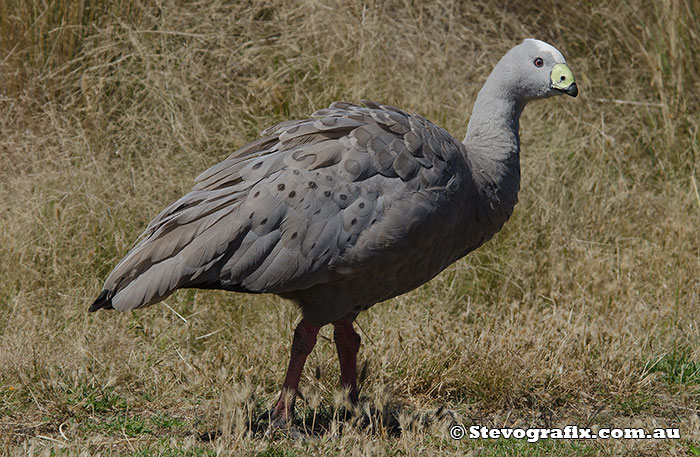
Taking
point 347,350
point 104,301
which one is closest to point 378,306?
point 347,350

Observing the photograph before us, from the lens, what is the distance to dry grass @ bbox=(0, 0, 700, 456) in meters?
4.63

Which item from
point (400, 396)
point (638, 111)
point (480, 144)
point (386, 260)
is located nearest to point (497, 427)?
point (400, 396)

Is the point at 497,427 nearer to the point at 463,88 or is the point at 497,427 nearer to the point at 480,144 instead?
the point at 480,144

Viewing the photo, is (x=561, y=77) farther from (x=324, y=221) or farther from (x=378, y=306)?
(x=378, y=306)

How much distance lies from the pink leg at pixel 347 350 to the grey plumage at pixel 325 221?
0.70 ft

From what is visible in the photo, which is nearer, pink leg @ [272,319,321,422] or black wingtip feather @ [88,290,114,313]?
black wingtip feather @ [88,290,114,313]

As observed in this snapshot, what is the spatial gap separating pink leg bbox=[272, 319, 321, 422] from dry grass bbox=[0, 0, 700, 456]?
12 centimetres

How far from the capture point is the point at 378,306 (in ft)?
18.7

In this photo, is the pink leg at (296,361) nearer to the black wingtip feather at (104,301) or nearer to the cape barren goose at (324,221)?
the cape barren goose at (324,221)

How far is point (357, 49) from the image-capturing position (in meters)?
7.09

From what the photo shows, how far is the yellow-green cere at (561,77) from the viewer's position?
4.77 metres

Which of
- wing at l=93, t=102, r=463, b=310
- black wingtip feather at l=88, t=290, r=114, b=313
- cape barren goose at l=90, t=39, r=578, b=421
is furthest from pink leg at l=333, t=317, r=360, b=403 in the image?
black wingtip feather at l=88, t=290, r=114, b=313

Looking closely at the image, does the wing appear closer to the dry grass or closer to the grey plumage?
the grey plumage

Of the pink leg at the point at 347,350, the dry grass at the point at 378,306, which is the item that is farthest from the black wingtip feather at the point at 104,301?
the pink leg at the point at 347,350
